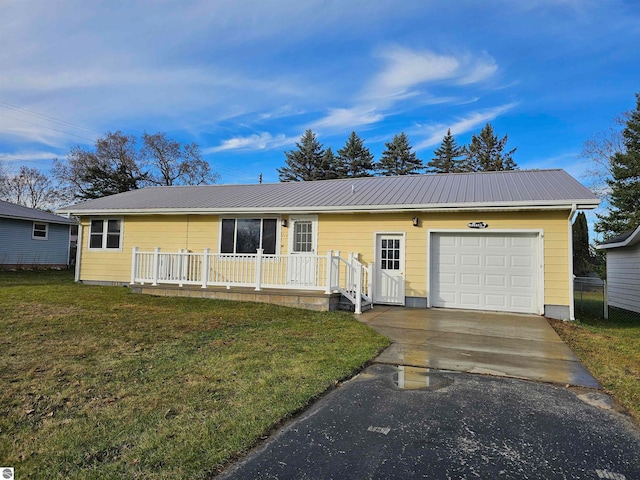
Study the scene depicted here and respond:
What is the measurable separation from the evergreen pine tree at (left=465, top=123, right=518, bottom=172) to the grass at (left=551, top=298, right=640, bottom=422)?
27554mm

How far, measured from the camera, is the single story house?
8.98 meters

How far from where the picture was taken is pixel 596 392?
12.5 ft

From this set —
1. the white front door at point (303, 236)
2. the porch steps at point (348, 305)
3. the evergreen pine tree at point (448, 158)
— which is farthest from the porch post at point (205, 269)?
the evergreen pine tree at point (448, 158)

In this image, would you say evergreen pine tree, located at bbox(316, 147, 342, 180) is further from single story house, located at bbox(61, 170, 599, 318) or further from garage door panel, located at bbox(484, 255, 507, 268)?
garage door panel, located at bbox(484, 255, 507, 268)

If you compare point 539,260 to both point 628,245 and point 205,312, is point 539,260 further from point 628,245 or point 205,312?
point 205,312

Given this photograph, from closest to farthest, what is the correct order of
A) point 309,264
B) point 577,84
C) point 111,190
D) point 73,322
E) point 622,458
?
point 622,458, point 73,322, point 309,264, point 577,84, point 111,190

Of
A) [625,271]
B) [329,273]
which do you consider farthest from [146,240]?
[625,271]

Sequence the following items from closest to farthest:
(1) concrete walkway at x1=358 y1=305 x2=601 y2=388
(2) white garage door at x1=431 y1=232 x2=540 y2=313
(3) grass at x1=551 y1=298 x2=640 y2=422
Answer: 1. (3) grass at x1=551 y1=298 x2=640 y2=422
2. (1) concrete walkway at x1=358 y1=305 x2=601 y2=388
3. (2) white garage door at x1=431 y1=232 x2=540 y2=313

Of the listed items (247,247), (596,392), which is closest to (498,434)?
(596,392)

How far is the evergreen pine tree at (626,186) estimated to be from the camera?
2052 centimetres

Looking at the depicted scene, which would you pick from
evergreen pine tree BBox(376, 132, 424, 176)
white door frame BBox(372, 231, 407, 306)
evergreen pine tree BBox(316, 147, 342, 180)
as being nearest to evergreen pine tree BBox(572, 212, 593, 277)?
evergreen pine tree BBox(376, 132, 424, 176)

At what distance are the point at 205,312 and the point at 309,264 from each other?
9.26ft

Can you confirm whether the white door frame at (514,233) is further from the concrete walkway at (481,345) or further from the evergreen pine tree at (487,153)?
the evergreen pine tree at (487,153)

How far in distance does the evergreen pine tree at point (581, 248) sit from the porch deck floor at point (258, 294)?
20709 millimetres
